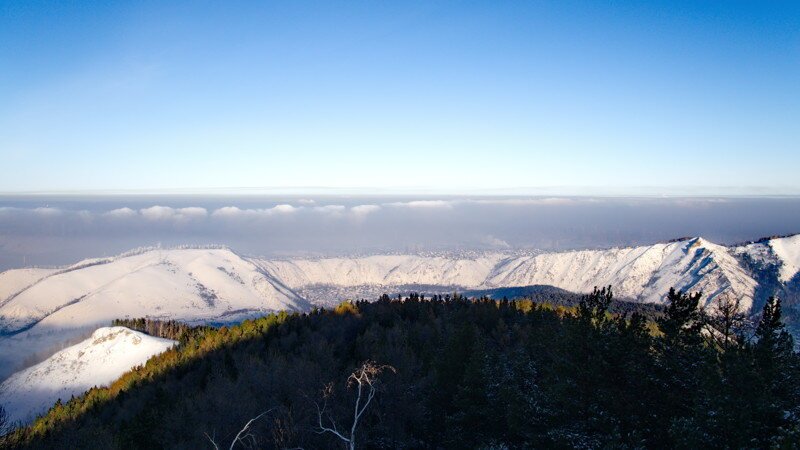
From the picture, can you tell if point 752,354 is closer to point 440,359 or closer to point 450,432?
point 450,432

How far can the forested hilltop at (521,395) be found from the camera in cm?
2723

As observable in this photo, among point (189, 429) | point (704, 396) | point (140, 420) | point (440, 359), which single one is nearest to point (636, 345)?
point (704, 396)

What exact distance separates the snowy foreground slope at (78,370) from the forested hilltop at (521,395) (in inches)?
2642

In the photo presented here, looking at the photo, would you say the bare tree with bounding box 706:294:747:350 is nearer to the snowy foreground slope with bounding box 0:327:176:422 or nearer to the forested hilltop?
the forested hilltop

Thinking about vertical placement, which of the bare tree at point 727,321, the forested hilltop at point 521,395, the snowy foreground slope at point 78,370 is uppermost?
the bare tree at point 727,321

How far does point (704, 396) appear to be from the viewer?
30.3m

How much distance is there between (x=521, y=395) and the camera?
4206 centimetres

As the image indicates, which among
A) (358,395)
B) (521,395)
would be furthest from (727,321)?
(358,395)

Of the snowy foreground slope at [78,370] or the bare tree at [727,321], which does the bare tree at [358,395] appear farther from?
the snowy foreground slope at [78,370]

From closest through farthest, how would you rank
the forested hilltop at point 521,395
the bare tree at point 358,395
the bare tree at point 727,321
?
the bare tree at point 358,395 → the forested hilltop at point 521,395 → the bare tree at point 727,321

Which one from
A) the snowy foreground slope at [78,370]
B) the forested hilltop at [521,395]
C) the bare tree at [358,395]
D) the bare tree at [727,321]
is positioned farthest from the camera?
the snowy foreground slope at [78,370]

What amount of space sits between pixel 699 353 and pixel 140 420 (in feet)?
201

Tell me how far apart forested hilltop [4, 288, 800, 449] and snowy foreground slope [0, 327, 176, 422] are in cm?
6710

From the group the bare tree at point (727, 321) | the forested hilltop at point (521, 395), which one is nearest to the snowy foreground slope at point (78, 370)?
the forested hilltop at point (521, 395)
